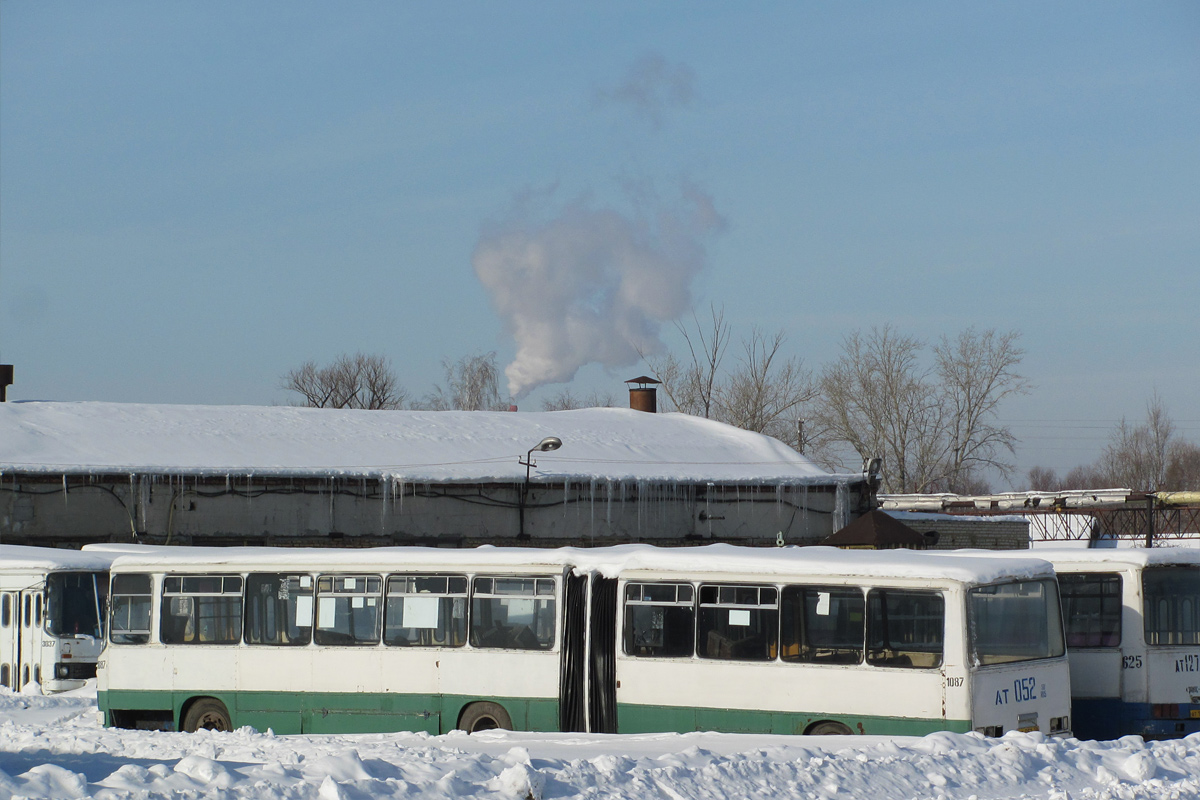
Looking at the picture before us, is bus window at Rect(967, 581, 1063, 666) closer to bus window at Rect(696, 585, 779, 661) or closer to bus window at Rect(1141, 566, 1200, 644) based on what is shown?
bus window at Rect(696, 585, 779, 661)

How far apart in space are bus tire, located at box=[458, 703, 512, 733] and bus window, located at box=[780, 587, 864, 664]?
3392 millimetres

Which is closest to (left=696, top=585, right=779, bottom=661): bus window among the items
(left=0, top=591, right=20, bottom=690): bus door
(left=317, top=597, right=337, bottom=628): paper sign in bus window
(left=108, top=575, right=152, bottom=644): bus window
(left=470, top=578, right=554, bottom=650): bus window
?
(left=470, top=578, right=554, bottom=650): bus window

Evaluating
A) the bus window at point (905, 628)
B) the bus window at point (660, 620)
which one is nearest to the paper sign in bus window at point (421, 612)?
the bus window at point (660, 620)

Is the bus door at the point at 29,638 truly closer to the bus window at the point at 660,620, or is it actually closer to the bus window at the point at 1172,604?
the bus window at the point at 660,620

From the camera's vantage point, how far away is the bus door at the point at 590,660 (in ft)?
48.6

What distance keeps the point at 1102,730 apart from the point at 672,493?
20871 millimetres

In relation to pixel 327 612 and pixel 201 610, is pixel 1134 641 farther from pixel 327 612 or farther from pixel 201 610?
pixel 201 610

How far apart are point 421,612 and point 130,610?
4.06 metres

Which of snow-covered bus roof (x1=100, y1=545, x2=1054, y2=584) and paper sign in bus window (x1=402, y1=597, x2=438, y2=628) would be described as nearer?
snow-covered bus roof (x1=100, y1=545, x2=1054, y2=584)

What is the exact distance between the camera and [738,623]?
1434 cm

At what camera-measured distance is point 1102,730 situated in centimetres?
1572

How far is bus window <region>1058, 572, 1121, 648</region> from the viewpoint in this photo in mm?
15883

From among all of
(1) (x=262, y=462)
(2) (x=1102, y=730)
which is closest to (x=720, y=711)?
(2) (x=1102, y=730)

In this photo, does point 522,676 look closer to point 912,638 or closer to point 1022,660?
point 912,638
